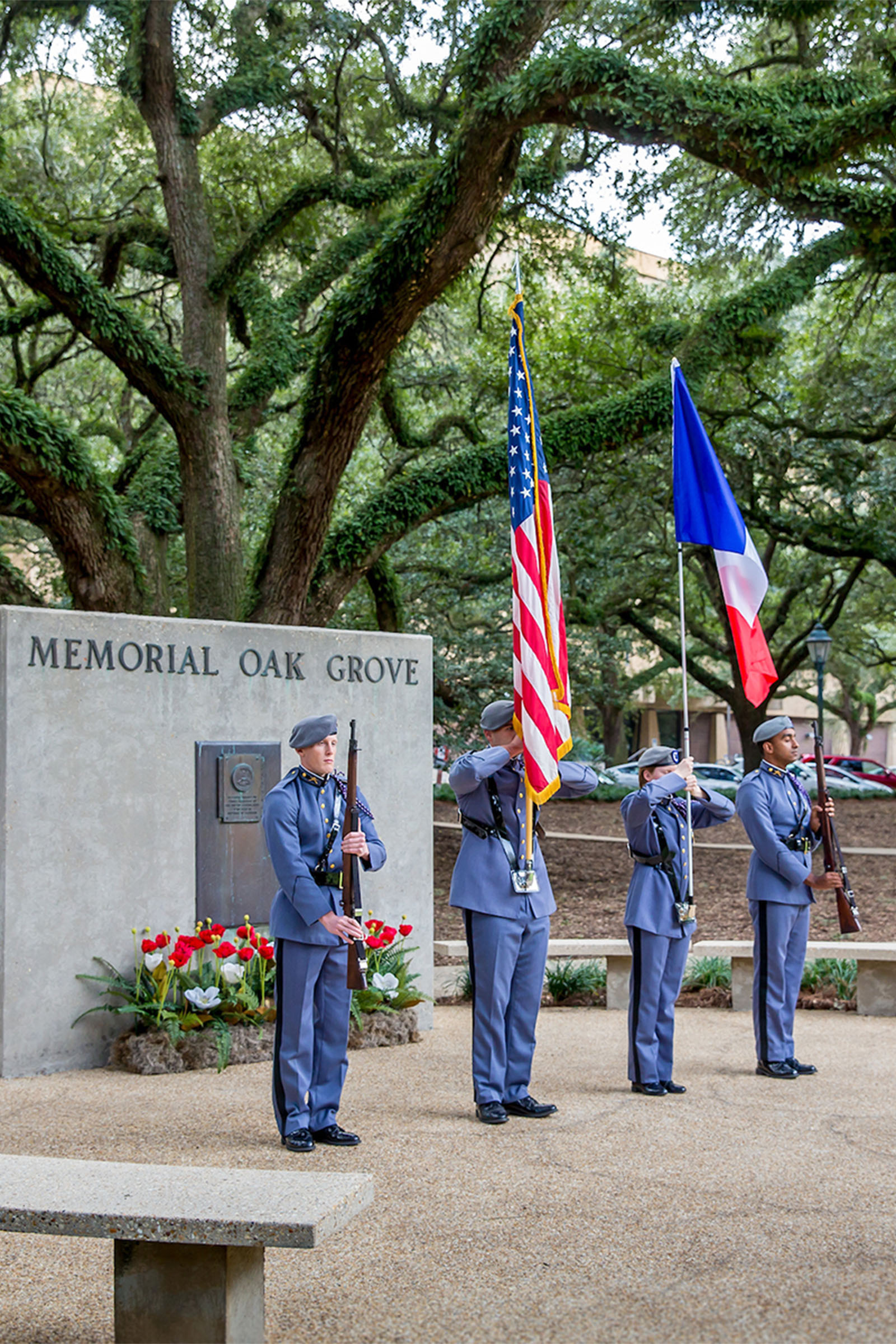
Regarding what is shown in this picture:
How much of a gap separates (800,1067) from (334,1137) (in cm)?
301

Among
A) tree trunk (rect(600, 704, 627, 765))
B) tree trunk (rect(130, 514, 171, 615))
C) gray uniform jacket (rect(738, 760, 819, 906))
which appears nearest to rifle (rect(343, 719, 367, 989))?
gray uniform jacket (rect(738, 760, 819, 906))

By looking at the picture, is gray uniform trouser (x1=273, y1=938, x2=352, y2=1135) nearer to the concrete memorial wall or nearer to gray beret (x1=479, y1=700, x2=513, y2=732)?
gray beret (x1=479, y1=700, x2=513, y2=732)

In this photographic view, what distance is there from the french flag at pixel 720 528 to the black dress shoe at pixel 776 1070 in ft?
6.85

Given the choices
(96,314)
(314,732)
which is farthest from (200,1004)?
(96,314)

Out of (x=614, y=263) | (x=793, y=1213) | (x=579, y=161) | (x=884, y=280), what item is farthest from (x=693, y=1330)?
(x=884, y=280)

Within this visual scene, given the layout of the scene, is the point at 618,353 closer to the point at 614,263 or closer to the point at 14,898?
the point at 614,263

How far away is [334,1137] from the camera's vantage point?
18.7 ft

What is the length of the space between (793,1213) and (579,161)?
1249 cm

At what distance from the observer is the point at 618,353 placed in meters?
18.5

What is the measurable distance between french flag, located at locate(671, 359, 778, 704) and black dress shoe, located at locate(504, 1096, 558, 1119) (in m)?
2.43

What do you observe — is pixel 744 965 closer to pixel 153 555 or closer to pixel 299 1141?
pixel 299 1141

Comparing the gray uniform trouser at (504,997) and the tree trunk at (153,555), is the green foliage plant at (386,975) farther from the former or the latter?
the tree trunk at (153,555)

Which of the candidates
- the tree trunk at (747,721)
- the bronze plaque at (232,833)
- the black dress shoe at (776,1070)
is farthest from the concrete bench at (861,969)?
the tree trunk at (747,721)

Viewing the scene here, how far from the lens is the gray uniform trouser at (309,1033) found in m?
5.70
